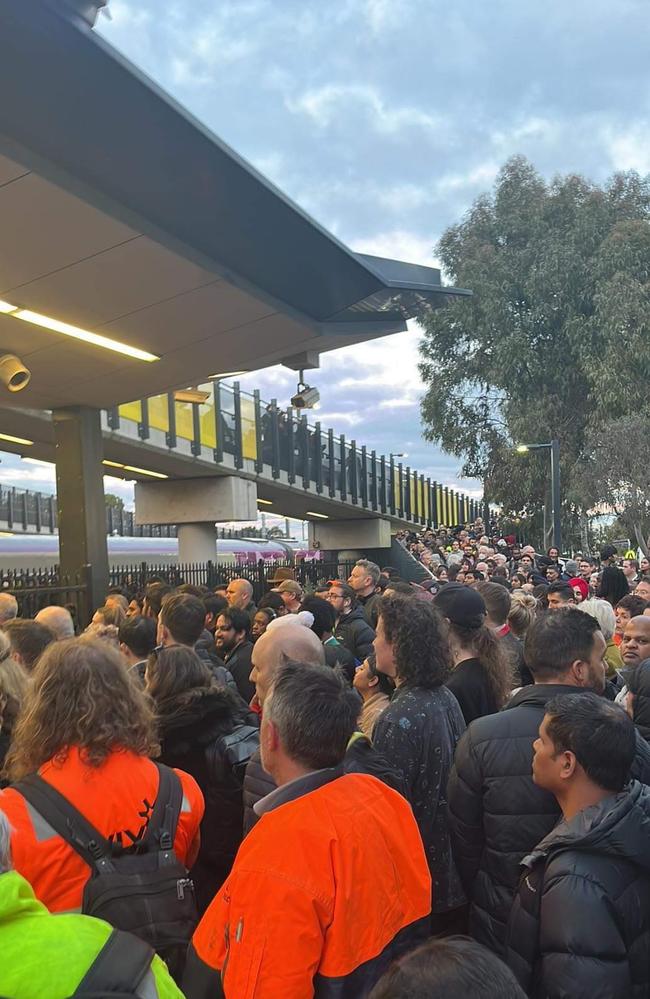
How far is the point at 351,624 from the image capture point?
7246mm

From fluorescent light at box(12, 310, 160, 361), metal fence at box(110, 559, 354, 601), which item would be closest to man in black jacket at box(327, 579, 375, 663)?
fluorescent light at box(12, 310, 160, 361)

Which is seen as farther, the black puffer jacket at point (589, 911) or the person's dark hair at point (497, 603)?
the person's dark hair at point (497, 603)

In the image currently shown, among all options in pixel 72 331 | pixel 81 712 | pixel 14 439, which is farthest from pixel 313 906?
pixel 14 439

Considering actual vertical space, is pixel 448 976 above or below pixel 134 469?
below

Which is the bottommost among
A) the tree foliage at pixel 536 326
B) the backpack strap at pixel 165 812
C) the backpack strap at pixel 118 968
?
the backpack strap at pixel 165 812

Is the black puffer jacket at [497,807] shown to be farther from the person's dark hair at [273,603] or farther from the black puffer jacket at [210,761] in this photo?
the person's dark hair at [273,603]

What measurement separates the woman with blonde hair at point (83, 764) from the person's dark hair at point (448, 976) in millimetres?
1562

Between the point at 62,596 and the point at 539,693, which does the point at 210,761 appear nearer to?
the point at 539,693

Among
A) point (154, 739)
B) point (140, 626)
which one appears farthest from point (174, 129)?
point (154, 739)

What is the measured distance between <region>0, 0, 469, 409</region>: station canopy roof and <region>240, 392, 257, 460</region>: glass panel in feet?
34.1

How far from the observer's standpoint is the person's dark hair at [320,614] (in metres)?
7.07

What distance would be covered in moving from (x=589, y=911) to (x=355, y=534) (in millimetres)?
29119

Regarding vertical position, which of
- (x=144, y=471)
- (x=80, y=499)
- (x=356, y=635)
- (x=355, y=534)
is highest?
(x=144, y=471)

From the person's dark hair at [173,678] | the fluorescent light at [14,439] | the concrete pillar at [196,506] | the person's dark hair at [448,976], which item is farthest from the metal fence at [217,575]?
the person's dark hair at [448,976]
